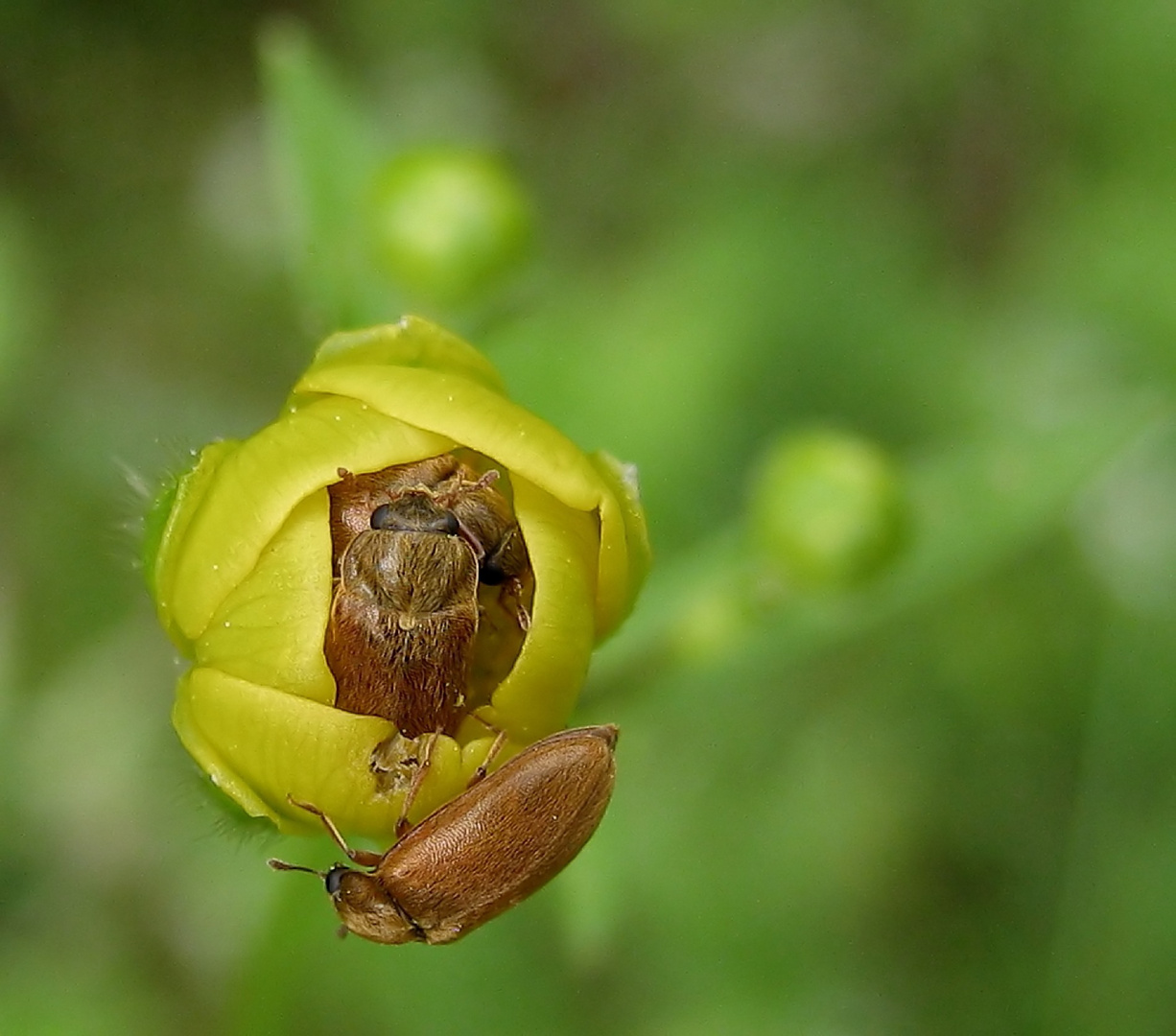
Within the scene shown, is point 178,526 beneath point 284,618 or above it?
above

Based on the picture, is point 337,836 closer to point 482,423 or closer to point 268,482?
point 268,482

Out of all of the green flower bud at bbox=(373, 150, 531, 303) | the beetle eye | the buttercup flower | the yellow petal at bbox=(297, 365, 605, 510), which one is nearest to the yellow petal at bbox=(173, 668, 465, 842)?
the buttercup flower

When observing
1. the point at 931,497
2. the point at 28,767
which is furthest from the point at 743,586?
the point at 28,767

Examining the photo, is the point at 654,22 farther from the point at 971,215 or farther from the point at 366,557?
the point at 366,557

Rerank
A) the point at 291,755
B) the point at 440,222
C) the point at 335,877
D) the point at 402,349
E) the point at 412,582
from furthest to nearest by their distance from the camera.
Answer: the point at 440,222
the point at 335,877
the point at 402,349
the point at 412,582
the point at 291,755

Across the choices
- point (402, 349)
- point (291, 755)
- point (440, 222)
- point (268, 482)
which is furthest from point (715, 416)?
point (291, 755)

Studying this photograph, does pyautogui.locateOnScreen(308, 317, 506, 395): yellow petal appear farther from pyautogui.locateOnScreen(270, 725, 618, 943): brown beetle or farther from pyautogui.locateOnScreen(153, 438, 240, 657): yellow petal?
pyautogui.locateOnScreen(270, 725, 618, 943): brown beetle

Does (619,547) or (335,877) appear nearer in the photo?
(619,547)
